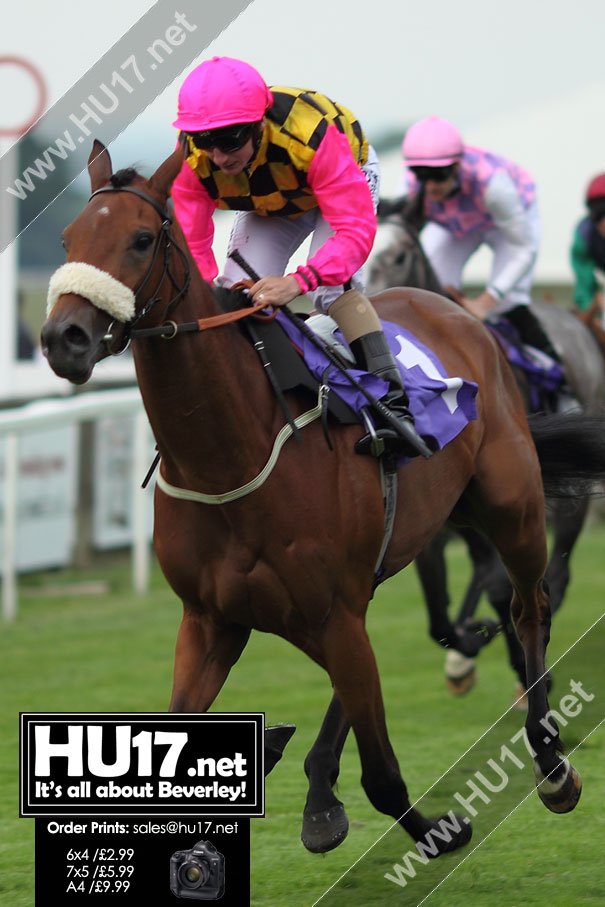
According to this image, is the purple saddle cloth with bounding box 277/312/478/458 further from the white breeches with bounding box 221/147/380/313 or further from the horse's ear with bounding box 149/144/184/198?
the horse's ear with bounding box 149/144/184/198

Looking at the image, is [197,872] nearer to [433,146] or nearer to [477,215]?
[433,146]

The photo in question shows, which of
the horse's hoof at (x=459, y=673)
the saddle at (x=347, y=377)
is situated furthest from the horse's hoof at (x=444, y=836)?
the horse's hoof at (x=459, y=673)

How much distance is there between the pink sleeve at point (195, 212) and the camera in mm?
3750

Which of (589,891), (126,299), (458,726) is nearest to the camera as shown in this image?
(126,299)

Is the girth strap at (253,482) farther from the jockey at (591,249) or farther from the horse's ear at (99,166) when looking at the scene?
the jockey at (591,249)

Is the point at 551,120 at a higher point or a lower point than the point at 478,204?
lower

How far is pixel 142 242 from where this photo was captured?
10.4 ft

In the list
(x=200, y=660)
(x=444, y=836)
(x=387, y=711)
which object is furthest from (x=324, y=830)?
(x=387, y=711)

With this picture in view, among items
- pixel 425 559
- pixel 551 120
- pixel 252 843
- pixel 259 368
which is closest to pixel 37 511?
pixel 425 559

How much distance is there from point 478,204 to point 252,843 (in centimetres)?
314

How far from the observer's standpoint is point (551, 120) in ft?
47.3

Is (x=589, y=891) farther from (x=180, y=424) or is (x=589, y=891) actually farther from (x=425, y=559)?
(x=425, y=559)

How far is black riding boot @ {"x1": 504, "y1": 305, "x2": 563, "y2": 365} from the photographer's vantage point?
21.9 ft

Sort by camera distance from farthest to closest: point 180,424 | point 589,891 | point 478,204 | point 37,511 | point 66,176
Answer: point 66,176 < point 37,511 < point 478,204 < point 589,891 < point 180,424
